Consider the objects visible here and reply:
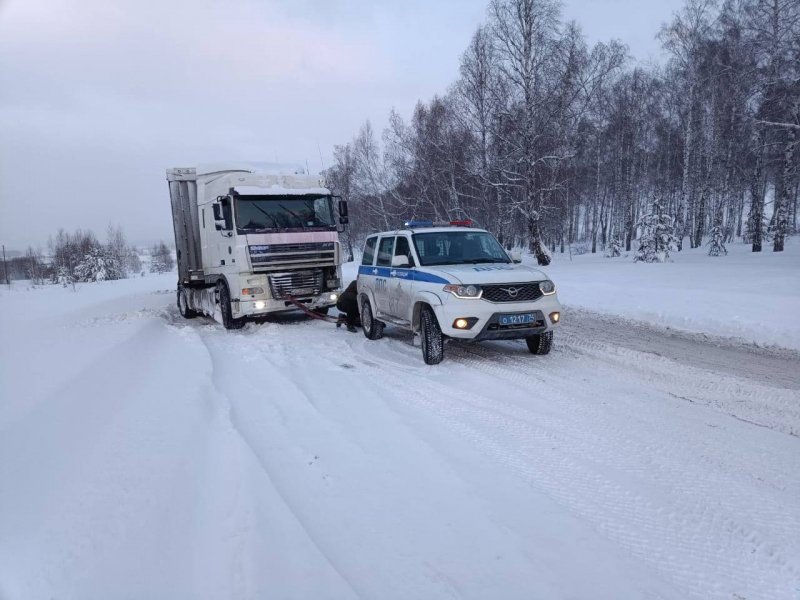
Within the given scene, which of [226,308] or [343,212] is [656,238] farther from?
[226,308]

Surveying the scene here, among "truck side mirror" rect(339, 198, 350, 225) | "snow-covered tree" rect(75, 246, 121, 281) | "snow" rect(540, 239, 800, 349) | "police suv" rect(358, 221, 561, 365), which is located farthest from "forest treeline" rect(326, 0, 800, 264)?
"snow-covered tree" rect(75, 246, 121, 281)

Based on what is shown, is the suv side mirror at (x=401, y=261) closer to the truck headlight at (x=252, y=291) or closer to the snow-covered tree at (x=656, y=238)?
the truck headlight at (x=252, y=291)

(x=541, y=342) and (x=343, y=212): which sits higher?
(x=343, y=212)

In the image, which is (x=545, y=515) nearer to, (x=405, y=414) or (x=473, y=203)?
(x=405, y=414)

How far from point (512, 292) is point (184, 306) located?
35.4 ft

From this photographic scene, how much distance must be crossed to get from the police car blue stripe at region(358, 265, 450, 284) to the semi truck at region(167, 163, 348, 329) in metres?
1.71

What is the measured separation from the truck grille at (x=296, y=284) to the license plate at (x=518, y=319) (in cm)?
586

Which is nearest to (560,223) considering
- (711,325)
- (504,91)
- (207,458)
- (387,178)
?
(387,178)

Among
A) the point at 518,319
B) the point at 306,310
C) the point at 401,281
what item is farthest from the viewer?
the point at 306,310

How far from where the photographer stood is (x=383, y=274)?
29.5ft

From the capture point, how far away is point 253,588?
2.48 metres

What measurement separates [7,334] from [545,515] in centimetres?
1240

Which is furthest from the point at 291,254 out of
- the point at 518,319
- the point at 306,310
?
the point at 518,319

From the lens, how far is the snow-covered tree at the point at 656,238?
79.0ft
